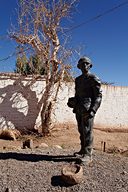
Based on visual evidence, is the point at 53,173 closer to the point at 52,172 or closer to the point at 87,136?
the point at 52,172

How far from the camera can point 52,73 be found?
12312 mm

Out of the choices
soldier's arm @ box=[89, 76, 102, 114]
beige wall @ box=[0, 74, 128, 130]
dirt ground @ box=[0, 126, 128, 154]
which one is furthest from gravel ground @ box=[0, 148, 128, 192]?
beige wall @ box=[0, 74, 128, 130]

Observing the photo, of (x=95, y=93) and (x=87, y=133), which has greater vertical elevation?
(x=95, y=93)

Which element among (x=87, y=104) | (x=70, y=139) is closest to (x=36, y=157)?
(x=87, y=104)

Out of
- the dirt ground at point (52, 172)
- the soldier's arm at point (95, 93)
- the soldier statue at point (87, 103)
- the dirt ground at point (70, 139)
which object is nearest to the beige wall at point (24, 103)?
the dirt ground at point (70, 139)

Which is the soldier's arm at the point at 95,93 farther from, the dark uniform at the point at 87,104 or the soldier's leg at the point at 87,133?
the soldier's leg at the point at 87,133

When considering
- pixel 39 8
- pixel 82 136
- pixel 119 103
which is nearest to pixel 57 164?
pixel 82 136

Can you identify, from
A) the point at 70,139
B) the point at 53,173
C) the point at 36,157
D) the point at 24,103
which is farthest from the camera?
the point at 24,103

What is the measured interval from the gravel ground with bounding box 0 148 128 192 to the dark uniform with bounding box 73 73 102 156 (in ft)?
1.20

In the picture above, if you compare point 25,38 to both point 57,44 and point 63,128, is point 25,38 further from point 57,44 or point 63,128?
point 63,128

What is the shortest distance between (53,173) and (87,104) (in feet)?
3.80

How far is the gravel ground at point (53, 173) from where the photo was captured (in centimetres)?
445

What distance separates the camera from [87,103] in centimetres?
534

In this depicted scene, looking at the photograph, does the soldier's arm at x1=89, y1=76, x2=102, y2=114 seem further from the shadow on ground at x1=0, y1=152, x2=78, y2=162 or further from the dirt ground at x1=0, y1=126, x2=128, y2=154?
the dirt ground at x1=0, y1=126, x2=128, y2=154
